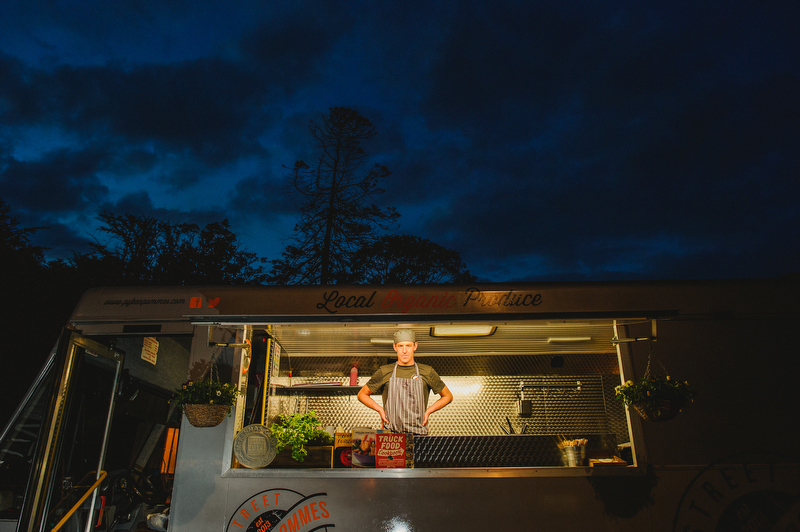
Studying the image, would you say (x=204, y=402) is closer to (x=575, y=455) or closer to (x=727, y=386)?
(x=575, y=455)

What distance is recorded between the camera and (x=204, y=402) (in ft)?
14.0

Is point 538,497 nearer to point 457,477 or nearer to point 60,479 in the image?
point 457,477

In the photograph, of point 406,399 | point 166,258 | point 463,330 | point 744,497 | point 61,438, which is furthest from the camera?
point 166,258

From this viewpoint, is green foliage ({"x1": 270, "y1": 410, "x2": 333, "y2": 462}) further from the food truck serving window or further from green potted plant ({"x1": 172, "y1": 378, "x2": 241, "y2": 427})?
the food truck serving window

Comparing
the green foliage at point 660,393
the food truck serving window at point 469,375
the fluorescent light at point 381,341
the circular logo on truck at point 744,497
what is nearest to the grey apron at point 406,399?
the food truck serving window at point 469,375

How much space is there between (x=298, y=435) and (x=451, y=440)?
153 centimetres

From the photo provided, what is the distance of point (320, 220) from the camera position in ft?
57.4

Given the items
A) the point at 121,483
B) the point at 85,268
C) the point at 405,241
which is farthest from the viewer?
the point at 405,241

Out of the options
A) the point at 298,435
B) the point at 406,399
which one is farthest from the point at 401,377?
the point at 298,435

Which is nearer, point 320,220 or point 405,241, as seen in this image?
point 320,220

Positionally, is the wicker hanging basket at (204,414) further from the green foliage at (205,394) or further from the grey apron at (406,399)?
the grey apron at (406,399)

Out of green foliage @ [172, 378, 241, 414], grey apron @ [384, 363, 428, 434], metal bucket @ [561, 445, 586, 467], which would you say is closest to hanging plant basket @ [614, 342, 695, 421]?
metal bucket @ [561, 445, 586, 467]

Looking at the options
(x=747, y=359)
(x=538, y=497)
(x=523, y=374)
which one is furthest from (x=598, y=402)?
(x=538, y=497)

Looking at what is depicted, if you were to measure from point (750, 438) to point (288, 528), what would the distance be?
14.0ft
